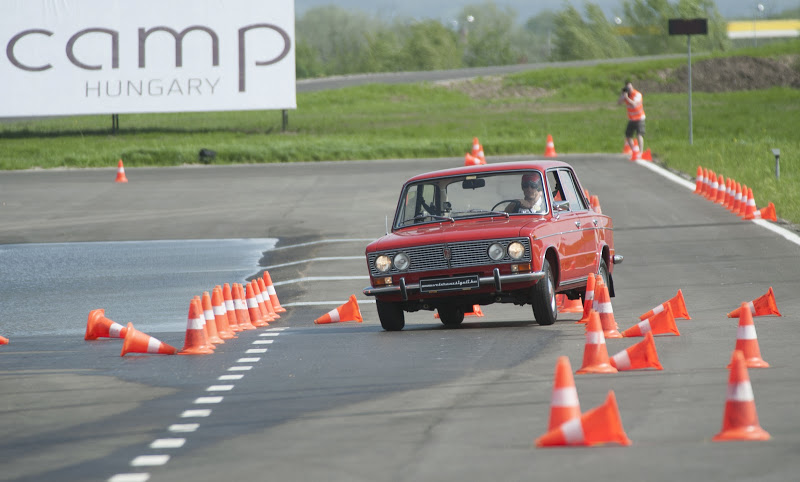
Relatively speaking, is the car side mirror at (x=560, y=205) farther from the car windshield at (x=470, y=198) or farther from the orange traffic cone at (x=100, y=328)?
the orange traffic cone at (x=100, y=328)

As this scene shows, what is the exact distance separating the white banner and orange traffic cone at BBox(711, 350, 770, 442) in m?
45.2

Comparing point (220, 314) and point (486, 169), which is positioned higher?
point (486, 169)

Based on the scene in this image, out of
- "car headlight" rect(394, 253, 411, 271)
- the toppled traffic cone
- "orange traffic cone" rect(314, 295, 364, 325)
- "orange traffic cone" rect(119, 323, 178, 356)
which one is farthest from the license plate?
the toppled traffic cone

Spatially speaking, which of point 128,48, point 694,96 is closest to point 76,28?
point 128,48

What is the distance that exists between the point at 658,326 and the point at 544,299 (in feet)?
4.57

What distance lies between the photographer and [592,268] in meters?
15.2

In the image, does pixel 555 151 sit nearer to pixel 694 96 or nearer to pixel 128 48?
pixel 128 48

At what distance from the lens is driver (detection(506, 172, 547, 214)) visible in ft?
47.2

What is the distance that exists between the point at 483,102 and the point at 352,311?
173 feet

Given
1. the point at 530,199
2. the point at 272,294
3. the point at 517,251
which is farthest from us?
the point at 272,294

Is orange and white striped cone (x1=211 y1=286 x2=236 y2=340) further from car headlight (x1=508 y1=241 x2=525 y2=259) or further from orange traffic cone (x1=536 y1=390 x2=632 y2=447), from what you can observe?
orange traffic cone (x1=536 y1=390 x2=632 y2=447)

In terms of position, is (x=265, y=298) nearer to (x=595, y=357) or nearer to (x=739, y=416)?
(x=595, y=357)

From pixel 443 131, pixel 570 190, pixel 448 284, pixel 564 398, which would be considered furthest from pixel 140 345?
pixel 443 131

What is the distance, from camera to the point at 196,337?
1251cm
